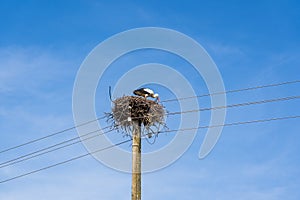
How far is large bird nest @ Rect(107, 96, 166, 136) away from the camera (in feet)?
50.5

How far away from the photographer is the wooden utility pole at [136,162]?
1379 centimetres

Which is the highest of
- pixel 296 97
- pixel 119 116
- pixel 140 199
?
pixel 119 116

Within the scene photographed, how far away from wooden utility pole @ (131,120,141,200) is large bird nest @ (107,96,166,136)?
24cm

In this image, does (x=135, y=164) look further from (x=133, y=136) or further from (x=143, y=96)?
(x=143, y=96)

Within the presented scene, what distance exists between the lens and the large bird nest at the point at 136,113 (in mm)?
15398

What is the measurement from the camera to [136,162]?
1428 cm

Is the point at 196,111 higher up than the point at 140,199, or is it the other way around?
the point at 196,111

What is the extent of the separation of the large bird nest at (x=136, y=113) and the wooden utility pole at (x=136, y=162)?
0.24 meters

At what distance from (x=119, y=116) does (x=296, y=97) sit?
510 centimetres

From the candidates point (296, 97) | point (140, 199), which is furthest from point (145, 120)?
point (296, 97)

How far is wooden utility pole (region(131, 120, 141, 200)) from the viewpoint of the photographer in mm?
13789

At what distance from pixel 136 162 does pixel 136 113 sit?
1802 mm

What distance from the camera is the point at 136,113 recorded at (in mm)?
15586

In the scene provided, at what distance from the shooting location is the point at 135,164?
1423 centimetres
